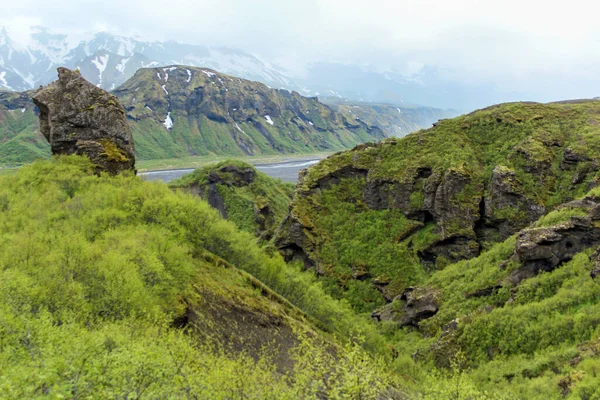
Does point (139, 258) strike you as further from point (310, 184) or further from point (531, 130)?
point (531, 130)

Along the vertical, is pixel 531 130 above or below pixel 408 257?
above

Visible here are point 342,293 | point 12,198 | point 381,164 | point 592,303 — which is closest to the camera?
point 592,303

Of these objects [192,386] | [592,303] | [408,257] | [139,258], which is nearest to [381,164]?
[408,257]

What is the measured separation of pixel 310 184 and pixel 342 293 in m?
31.6

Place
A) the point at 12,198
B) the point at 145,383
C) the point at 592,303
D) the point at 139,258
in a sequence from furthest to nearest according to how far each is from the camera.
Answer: the point at 12,198 < the point at 592,303 < the point at 139,258 < the point at 145,383

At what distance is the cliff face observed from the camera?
83.6m

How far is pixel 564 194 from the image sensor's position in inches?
3167

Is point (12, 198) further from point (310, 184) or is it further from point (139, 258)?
point (310, 184)

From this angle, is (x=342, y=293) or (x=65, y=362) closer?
(x=65, y=362)

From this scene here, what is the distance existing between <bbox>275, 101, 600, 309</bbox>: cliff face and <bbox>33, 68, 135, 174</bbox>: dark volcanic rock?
43291mm

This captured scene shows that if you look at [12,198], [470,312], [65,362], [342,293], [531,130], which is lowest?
[342,293]

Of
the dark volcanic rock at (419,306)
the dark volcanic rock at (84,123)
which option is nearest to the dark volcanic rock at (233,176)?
the dark volcanic rock at (84,123)

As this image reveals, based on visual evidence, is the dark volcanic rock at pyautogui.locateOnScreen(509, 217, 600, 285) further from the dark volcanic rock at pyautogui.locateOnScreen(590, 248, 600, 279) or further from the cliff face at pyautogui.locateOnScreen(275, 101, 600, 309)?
the cliff face at pyautogui.locateOnScreen(275, 101, 600, 309)

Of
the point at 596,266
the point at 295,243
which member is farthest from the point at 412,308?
the point at 295,243
